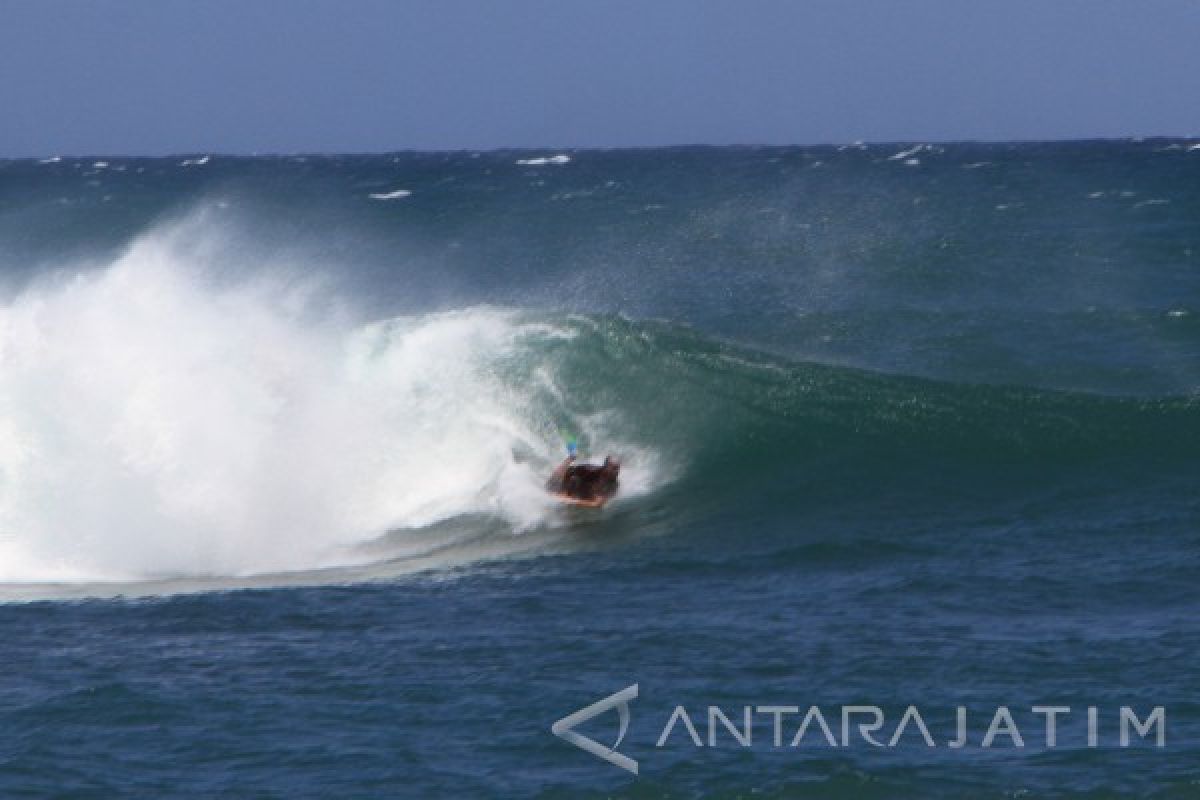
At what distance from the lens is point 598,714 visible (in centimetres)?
1534

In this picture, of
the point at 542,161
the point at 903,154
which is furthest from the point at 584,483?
the point at 542,161

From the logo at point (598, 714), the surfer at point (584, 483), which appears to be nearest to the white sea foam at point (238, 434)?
the surfer at point (584, 483)

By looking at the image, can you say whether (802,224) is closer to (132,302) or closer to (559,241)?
(559,241)

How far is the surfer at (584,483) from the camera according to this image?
2406 cm

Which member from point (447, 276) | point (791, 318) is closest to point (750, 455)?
point (791, 318)

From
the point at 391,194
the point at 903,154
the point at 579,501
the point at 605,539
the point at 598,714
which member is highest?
the point at 903,154

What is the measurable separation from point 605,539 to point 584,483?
1.91m

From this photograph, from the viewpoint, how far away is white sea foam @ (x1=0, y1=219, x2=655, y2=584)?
76.0 ft

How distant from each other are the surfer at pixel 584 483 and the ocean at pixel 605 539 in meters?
0.33

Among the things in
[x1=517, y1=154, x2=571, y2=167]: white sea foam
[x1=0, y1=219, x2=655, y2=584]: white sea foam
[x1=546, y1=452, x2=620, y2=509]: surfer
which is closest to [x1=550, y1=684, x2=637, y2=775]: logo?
[x1=0, y1=219, x2=655, y2=584]: white sea foam

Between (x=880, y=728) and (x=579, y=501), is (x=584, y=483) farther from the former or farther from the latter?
(x=880, y=728)

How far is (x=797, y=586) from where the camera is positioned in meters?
19.6

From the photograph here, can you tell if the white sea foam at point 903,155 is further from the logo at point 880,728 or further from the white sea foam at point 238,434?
the logo at point 880,728

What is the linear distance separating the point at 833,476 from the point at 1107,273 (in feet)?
74.2
